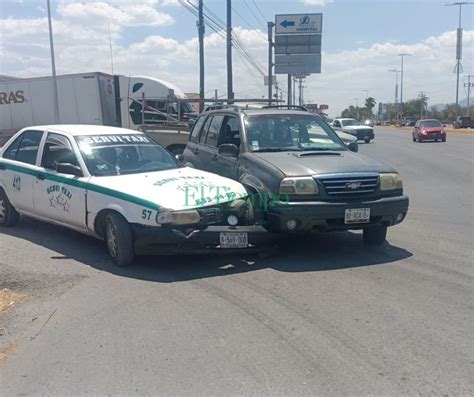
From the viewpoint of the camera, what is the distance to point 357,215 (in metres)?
6.08

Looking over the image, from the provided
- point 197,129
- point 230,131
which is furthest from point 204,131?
point 230,131

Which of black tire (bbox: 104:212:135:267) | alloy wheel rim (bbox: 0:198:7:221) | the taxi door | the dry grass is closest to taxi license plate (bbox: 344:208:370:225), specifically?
black tire (bbox: 104:212:135:267)

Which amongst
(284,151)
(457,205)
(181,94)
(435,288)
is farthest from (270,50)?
(435,288)

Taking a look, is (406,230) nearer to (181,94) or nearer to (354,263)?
(354,263)

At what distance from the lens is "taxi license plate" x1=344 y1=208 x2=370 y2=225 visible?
604 centimetres

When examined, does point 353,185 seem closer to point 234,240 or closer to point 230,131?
point 234,240

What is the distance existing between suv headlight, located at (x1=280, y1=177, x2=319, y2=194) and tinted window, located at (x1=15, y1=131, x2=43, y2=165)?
147 inches

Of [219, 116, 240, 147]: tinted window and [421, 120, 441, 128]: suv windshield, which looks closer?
[219, 116, 240, 147]: tinted window

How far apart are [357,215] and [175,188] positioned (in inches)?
83.8

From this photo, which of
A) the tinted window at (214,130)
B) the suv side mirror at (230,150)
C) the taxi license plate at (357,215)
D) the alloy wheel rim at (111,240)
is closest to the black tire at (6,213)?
the alloy wheel rim at (111,240)

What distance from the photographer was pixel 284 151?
23.0 feet

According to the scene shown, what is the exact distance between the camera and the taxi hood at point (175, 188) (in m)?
5.74

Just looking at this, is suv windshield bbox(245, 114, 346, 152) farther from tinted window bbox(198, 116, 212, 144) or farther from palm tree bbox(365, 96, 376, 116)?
palm tree bbox(365, 96, 376, 116)

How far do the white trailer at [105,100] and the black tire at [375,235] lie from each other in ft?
40.5
